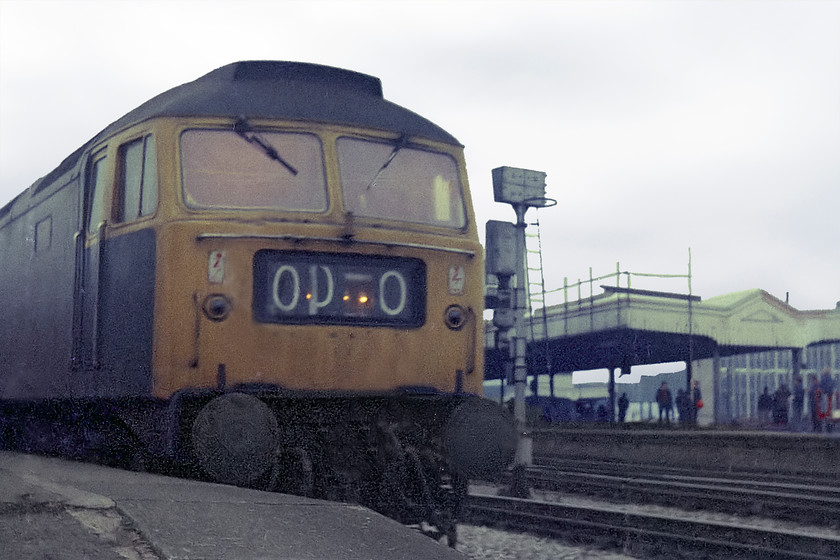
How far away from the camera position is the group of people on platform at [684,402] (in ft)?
80.1

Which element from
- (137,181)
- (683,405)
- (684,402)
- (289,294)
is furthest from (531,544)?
(683,405)

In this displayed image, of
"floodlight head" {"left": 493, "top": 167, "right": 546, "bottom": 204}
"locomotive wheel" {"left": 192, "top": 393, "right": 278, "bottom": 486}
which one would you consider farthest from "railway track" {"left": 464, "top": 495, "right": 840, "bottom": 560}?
"floodlight head" {"left": 493, "top": 167, "right": 546, "bottom": 204}

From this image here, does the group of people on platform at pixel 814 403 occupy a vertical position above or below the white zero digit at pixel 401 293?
below

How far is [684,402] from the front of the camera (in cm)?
2792

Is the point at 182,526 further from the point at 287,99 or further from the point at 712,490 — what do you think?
the point at 712,490

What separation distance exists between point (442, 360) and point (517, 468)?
6.11 metres

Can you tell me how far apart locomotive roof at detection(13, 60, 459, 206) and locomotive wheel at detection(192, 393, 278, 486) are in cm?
175

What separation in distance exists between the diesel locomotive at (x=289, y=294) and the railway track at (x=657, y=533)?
1.00 metres

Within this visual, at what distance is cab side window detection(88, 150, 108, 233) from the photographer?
6914 millimetres

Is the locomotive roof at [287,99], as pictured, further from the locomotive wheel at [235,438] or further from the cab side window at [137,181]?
the locomotive wheel at [235,438]

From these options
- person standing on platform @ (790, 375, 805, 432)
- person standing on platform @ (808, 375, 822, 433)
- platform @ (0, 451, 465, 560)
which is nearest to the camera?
platform @ (0, 451, 465, 560)

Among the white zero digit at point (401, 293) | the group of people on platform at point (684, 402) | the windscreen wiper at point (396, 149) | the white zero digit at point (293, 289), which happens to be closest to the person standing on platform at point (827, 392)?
the group of people on platform at point (684, 402)

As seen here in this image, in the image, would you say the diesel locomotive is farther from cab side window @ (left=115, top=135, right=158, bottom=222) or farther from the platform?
the platform

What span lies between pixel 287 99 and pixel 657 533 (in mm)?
4202
